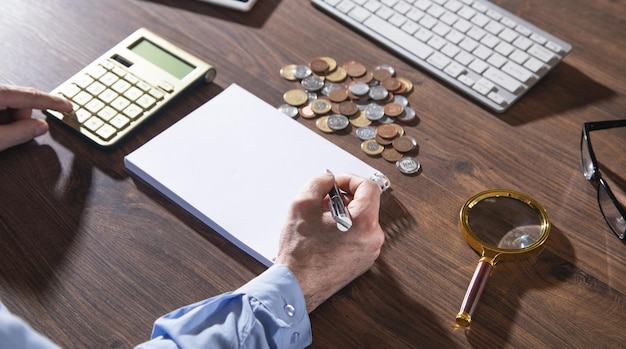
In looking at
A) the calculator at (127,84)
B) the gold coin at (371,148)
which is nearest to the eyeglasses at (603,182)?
the gold coin at (371,148)

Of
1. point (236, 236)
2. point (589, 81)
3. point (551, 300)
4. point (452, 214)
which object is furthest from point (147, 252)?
point (589, 81)

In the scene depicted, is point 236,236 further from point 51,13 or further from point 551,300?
point 51,13

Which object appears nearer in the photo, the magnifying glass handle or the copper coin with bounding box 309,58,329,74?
the magnifying glass handle

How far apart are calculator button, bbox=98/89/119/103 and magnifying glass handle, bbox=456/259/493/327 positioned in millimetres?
656

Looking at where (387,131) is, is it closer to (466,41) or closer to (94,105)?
(466,41)

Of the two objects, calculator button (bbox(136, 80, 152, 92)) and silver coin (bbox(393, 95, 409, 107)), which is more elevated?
calculator button (bbox(136, 80, 152, 92))

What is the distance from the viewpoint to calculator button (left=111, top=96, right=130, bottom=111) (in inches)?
48.1

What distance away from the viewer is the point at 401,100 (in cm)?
130

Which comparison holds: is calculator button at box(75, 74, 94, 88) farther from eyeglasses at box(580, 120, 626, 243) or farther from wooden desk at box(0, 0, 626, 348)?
eyeglasses at box(580, 120, 626, 243)

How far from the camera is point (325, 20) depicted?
1449 millimetres

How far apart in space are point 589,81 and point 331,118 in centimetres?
50

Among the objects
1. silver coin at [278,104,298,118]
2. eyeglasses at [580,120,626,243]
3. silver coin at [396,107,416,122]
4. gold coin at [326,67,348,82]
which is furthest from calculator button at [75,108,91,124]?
eyeglasses at [580,120,626,243]

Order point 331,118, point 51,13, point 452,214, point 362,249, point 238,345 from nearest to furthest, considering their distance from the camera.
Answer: point 238,345 < point 362,249 < point 452,214 < point 331,118 < point 51,13

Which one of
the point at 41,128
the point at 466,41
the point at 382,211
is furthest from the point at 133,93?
the point at 466,41
